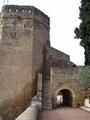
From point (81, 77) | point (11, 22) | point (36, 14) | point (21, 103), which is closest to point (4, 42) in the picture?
point (11, 22)

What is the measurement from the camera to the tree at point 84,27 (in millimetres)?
12298

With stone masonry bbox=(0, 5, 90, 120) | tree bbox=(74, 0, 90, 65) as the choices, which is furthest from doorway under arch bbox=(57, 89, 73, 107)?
tree bbox=(74, 0, 90, 65)

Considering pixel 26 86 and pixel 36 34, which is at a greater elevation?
pixel 36 34

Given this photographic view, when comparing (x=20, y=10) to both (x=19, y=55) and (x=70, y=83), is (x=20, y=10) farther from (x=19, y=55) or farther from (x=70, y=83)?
(x=70, y=83)

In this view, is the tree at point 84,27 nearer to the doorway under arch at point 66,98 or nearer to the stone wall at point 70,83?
the stone wall at point 70,83

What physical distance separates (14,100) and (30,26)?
21.4ft

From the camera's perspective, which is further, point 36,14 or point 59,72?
point 36,14

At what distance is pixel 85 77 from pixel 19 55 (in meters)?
5.77

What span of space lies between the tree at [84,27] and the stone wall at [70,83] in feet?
13.9

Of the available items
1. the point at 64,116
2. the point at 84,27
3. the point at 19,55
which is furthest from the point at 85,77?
the point at 64,116

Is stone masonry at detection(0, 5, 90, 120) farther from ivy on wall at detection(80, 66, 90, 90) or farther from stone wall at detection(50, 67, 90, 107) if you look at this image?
ivy on wall at detection(80, 66, 90, 90)

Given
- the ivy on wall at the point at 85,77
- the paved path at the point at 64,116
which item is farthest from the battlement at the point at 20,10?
the paved path at the point at 64,116

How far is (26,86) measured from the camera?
57.9ft

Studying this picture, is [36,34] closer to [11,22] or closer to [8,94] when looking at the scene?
[11,22]
